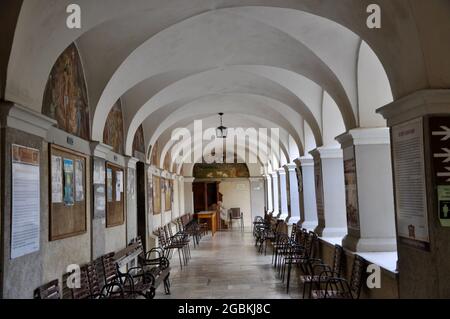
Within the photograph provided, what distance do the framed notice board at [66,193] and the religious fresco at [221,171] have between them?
20.5 meters

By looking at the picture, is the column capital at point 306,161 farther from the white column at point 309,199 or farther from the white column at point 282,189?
the white column at point 282,189

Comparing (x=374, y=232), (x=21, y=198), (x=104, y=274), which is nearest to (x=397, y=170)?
(x=374, y=232)

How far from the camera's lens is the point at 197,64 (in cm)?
886

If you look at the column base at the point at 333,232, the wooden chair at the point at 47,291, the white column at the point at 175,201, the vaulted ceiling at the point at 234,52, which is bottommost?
the wooden chair at the point at 47,291

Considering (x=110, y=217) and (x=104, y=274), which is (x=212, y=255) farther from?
(x=104, y=274)

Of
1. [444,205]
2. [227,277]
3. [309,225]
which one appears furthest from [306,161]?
[444,205]

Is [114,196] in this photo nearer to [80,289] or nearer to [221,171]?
[80,289]

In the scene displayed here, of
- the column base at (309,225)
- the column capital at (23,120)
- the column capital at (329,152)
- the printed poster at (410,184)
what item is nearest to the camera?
the column capital at (23,120)

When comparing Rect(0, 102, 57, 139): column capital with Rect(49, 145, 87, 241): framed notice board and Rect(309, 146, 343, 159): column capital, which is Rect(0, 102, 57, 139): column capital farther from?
Rect(309, 146, 343, 159): column capital

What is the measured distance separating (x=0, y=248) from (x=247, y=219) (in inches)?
971

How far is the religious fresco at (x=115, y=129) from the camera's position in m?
8.64

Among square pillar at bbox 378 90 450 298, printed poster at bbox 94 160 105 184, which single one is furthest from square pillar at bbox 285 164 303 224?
square pillar at bbox 378 90 450 298

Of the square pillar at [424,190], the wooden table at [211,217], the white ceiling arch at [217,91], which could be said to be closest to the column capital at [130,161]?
the white ceiling arch at [217,91]

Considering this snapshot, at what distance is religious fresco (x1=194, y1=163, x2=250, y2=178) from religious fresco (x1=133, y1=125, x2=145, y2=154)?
14943mm
